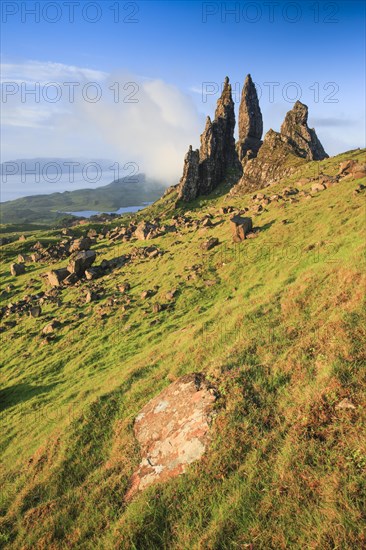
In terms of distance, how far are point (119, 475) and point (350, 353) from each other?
917 cm

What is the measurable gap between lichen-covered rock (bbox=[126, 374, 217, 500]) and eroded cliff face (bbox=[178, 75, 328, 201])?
3293 inches

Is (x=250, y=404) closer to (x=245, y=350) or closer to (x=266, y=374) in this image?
(x=266, y=374)

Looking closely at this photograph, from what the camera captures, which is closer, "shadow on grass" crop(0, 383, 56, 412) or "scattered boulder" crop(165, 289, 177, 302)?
"shadow on grass" crop(0, 383, 56, 412)

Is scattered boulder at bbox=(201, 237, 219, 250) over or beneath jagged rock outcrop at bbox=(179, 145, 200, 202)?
beneath

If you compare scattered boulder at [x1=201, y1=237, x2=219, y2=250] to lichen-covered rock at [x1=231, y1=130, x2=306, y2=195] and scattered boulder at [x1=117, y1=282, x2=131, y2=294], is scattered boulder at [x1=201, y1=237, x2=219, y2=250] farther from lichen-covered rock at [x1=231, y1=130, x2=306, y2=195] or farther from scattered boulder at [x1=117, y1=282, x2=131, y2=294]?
lichen-covered rock at [x1=231, y1=130, x2=306, y2=195]

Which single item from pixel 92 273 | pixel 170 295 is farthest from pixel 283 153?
pixel 170 295

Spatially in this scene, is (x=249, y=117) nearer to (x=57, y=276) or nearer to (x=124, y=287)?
(x=57, y=276)

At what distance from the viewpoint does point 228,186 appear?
115 m

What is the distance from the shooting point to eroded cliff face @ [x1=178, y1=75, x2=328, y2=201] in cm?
9131

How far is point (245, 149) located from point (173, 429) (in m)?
139

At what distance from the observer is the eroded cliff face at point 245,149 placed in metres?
91.3

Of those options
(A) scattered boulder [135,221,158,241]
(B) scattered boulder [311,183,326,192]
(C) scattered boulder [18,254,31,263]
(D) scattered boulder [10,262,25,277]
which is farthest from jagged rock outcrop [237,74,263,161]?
(D) scattered boulder [10,262,25,277]

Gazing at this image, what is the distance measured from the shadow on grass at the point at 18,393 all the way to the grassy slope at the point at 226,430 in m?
0.16

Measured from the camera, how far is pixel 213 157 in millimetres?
118250
